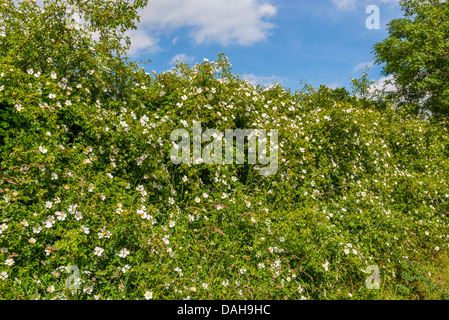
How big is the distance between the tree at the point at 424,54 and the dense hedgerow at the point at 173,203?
9463 mm

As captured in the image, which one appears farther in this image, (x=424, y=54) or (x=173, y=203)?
(x=424, y=54)

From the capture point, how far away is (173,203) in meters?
3.74

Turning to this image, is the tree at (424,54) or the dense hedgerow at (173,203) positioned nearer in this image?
the dense hedgerow at (173,203)

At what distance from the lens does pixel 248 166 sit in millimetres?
4738

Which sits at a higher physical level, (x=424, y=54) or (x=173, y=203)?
(x=424, y=54)

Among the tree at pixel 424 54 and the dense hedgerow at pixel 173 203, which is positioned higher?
the tree at pixel 424 54

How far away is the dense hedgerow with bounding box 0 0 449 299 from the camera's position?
2785mm

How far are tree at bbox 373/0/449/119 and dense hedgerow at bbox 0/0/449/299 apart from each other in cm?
946

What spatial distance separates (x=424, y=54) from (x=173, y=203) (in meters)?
13.4

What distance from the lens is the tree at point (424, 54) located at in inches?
499

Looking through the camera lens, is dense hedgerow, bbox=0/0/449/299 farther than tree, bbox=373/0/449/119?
No

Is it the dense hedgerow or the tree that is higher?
the tree

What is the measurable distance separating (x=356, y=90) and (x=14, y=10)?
13944 millimetres

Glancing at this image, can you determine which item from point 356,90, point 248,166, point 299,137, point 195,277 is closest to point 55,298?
point 195,277
